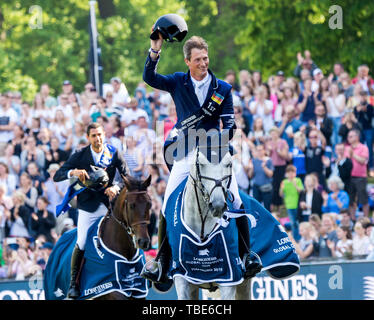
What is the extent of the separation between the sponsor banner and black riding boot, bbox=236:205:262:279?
4211 millimetres

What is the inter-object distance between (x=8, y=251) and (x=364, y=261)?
704 cm

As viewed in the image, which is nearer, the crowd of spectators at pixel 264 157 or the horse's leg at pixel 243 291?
the horse's leg at pixel 243 291

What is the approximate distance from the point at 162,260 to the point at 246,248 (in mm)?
961

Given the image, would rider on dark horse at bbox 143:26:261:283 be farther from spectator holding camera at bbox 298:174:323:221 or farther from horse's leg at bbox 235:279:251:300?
spectator holding camera at bbox 298:174:323:221

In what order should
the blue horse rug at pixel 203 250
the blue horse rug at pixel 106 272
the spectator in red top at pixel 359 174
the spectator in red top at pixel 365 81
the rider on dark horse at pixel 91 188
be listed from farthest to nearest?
the spectator in red top at pixel 365 81 → the spectator in red top at pixel 359 174 → the rider on dark horse at pixel 91 188 → the blue horse rug at pixel 106 272 → the blue horse rug at pixel 203 250

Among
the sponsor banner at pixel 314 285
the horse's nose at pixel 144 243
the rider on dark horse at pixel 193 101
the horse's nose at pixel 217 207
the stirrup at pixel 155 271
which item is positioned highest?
the rider on dark horse at pixel 193 101

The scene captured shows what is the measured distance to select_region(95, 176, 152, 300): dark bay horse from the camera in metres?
10.8

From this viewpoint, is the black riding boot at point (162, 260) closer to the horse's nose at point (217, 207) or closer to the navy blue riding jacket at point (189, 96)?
the navy blue riding jacket at point (189, 96)

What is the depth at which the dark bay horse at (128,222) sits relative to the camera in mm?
10805

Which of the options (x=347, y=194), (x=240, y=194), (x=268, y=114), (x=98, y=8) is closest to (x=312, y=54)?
(x=268, y=114)

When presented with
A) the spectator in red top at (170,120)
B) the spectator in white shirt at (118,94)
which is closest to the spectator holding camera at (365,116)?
the spectator in red top at (170,120)

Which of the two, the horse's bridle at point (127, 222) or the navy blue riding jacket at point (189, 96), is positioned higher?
the navy blue riding jacket at point (189, 96)

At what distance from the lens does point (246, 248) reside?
994 centimetres

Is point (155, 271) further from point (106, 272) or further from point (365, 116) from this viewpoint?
point (365, 116)
